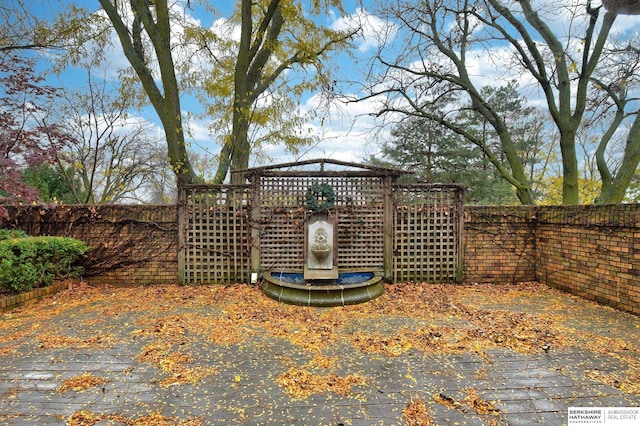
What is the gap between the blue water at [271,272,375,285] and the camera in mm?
5472

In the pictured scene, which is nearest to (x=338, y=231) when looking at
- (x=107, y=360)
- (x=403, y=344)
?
(x=403, y=344)

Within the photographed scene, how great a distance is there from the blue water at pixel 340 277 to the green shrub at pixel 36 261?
139 inches

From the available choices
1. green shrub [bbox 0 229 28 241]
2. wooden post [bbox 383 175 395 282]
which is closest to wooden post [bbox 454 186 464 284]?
wooden post [bbox 383 175 395 282]

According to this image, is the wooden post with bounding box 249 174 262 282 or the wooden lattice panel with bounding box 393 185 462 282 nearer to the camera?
the wooden post with bounding box 249 174 262 282

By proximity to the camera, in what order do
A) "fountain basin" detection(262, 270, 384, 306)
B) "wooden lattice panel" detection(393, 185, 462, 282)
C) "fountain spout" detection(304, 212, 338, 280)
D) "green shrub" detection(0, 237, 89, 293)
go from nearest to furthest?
"green shrub" detection(0, 237, 89, 293) → "fountain basin" detection(262, 270, 384, 306) → "fountain spout" detection(304, 212, 338, 280) → "wooden lattice panel" detection(393, 185, 462, 282)

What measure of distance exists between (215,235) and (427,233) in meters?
3.94

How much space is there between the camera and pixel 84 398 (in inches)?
92.0

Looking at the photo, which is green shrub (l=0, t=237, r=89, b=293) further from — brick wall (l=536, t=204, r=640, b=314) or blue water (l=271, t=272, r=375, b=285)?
brick wall (l=536, t=204, r=640, b=314)

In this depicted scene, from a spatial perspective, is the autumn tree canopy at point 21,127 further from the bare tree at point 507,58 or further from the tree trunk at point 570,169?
the tree trunk at point 570,169

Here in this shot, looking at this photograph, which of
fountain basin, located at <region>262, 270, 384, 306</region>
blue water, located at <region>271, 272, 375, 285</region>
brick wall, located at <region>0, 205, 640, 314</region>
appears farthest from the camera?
brick wall, located at <region>0, 205, 640, 314</region>

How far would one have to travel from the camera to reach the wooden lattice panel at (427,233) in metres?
6.01

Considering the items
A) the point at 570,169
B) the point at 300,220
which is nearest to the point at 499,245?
the point at 570,169

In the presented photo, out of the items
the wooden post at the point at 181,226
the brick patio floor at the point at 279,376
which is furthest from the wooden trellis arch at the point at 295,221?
the brick patio floor at the point at 279,376

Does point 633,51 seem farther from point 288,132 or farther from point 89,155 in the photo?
point 89,155
